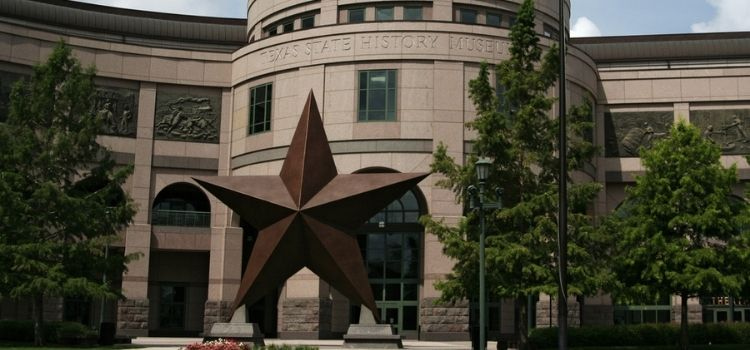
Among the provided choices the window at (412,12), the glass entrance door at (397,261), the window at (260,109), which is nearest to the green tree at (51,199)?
the window at (260,109)

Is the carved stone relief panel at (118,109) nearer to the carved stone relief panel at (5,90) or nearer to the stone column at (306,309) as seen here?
the carved stone relief panel at (5,90)

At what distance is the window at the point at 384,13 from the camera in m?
48.0

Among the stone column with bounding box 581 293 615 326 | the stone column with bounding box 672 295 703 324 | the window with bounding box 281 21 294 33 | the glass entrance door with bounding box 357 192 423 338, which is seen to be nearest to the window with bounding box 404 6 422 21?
the window with bounding box 281 21 294 33

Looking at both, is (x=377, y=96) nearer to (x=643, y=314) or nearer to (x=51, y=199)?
(x=51, y=199)

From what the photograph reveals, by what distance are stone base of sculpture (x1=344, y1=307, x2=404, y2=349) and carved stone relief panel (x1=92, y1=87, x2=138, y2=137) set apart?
21975 mm

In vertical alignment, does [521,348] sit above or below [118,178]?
below

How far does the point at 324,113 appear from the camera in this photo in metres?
45.8

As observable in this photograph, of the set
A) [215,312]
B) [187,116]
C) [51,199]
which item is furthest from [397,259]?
[51,199]

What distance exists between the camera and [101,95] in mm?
48719

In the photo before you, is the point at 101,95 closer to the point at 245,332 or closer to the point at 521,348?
the point at 245,332

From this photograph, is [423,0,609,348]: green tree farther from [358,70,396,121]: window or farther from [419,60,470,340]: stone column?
[358,70,396,121]: window

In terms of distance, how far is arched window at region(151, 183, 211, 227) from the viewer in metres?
49.1

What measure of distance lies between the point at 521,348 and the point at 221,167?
23.8 meters

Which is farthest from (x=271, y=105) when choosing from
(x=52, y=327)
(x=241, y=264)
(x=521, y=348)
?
(x=521, y=348)
